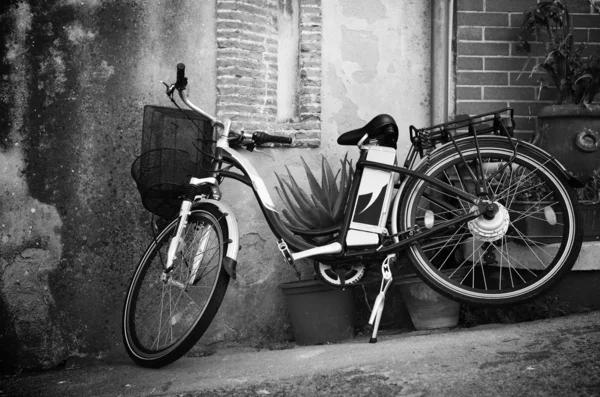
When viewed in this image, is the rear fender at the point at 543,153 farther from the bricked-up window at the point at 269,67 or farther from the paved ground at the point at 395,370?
the bricked-up window at the point at 269,67

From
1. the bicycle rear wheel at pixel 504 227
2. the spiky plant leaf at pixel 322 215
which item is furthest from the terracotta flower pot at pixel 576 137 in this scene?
the spiky plant leaf at pixel 322 215

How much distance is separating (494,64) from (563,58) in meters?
0.45

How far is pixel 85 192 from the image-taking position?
4430 mm

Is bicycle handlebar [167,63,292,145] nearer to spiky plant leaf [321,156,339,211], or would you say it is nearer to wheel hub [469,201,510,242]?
spiky plant leaf [321,156,339,211]

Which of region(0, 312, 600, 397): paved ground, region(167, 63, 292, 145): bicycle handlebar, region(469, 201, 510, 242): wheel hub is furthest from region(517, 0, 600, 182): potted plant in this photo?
region(167, 63, 292, 145): bicycle handlebar

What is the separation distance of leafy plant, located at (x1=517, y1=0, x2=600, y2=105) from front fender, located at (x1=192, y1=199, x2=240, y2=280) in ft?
7.40

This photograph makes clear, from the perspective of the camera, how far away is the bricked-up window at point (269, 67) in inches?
178

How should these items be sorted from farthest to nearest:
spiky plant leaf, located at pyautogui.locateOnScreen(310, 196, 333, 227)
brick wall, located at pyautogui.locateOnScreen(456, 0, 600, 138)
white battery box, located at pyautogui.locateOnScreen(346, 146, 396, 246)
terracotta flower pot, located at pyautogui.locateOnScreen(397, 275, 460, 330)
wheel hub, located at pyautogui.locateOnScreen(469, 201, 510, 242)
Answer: brick wall, located at pyautogui.locateOnScreen(456, 0, 600, 138)
terracotta flower pot, located at pyautogui.locateOnScreen(397, 275, 460, 330)
spiky plant leaf, located at pyautogui.locateOnScreen(310, 196, 333, 227)
white battery box, located at pyautogui.locateOnScreen(346, 146, 396, 246)
wheel hub, located at pyautogui.locateOnScreen(469, 201, 510, 242)

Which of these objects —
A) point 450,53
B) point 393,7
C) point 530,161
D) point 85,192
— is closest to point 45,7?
point 85,192

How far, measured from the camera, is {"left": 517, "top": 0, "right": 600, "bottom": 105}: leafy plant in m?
4.36

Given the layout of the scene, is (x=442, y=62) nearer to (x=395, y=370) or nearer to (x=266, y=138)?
(x=266, y=138)

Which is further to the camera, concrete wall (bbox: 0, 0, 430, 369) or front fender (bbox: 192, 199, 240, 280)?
concrete wall (bbox: 0, 0, 430, 369)

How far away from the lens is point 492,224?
3.70 meters

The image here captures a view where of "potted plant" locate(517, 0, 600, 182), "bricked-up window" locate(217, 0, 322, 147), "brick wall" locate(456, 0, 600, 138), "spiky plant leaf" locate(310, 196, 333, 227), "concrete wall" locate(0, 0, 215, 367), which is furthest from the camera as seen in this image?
"brick wall" locate(456, 0, 600, 138)
